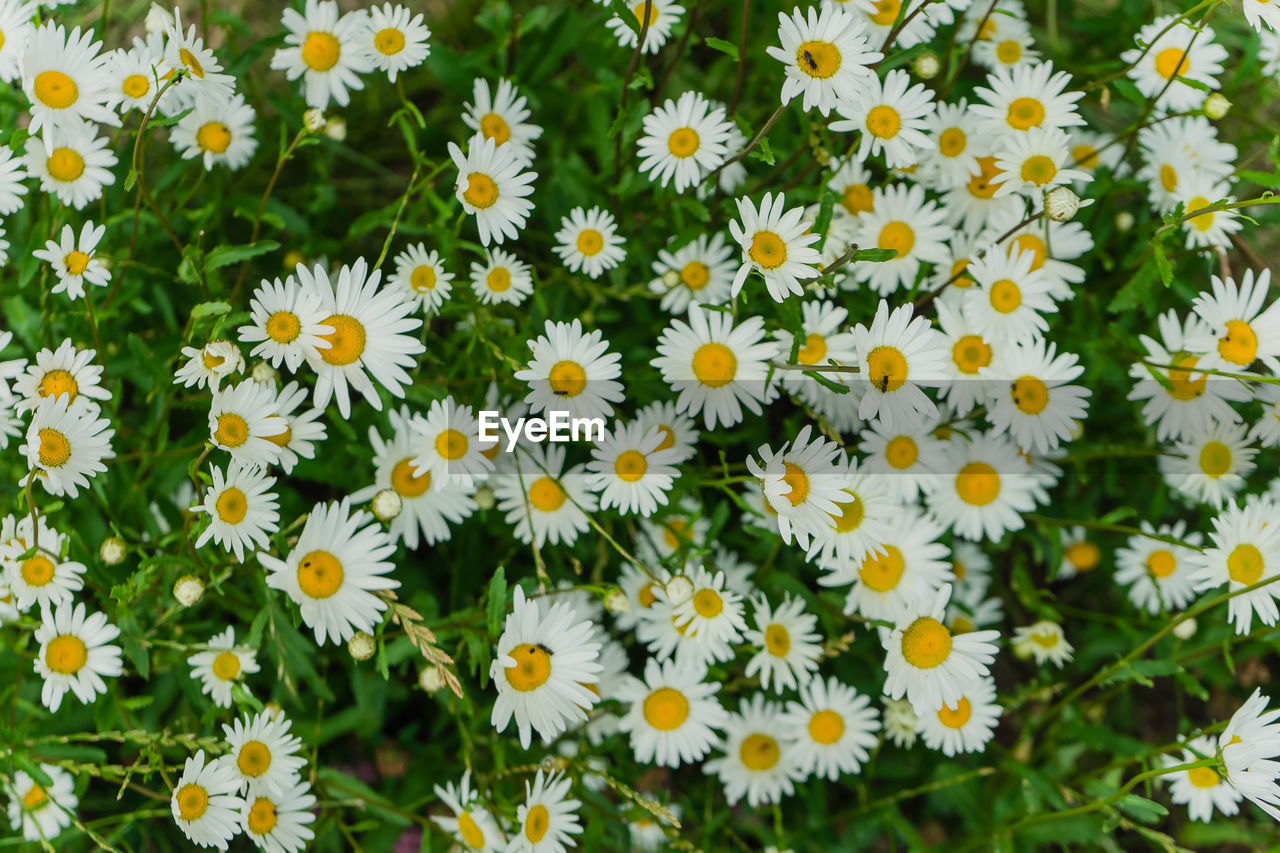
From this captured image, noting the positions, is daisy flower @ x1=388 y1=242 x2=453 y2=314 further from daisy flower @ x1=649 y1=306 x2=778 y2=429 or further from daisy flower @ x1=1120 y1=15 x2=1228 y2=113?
daisy flower @ x1=1120 y1=15 x2=1228 y2=113

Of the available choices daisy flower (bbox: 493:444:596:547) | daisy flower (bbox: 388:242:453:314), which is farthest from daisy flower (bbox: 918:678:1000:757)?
daisy flower (bbox: 388:242:453:314)

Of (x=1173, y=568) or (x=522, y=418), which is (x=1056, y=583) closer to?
(x=1173, y=568)

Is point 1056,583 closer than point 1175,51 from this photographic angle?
No

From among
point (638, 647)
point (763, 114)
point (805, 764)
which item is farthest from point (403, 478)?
point (763, 114)

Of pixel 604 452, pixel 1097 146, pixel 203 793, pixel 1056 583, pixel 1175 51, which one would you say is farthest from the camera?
pixel 1056 583

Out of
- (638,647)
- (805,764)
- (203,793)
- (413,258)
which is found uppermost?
(413,258)

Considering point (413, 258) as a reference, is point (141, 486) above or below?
below

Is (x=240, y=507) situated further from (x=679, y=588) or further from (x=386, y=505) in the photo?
(x=679, y=588)

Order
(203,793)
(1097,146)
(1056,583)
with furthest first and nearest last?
(1056,583) < (1097,146) < (203,793)
